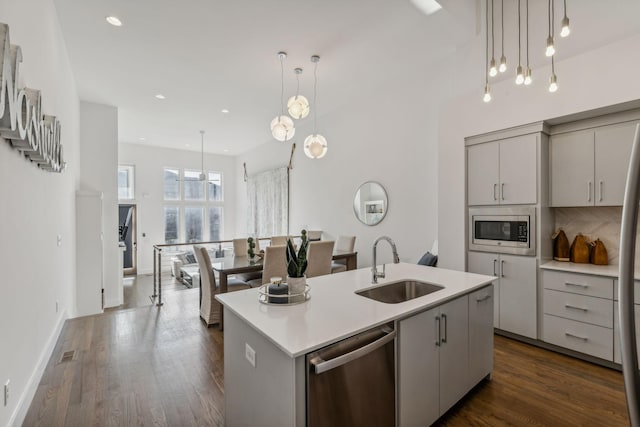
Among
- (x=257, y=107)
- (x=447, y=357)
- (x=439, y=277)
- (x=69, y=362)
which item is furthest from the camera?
(x=257, y=107)

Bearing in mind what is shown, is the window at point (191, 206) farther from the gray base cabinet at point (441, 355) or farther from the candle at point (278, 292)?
the gray base cabinet at point (441, 355)

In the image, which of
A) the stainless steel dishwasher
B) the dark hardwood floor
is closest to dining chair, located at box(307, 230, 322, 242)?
the dark hardwood floor

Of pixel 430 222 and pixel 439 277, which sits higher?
pixel 430 222

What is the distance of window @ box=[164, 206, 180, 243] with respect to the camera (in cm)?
889

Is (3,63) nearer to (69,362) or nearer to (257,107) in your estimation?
(69,362)

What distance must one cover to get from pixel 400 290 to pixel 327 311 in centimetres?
90

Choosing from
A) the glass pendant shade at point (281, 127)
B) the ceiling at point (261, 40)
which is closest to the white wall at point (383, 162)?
the ceiling at point (261, 40)

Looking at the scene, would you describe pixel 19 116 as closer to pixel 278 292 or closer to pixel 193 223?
pixel 278 292

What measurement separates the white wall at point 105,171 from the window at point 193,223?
12.4 ft

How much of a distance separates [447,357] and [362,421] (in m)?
0.74

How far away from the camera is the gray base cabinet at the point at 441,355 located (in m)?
1.65

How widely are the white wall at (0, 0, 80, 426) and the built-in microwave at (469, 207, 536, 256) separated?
12.7 ft

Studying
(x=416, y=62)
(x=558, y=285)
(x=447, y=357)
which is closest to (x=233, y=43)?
(x=416, y=62)

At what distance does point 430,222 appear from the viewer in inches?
163
